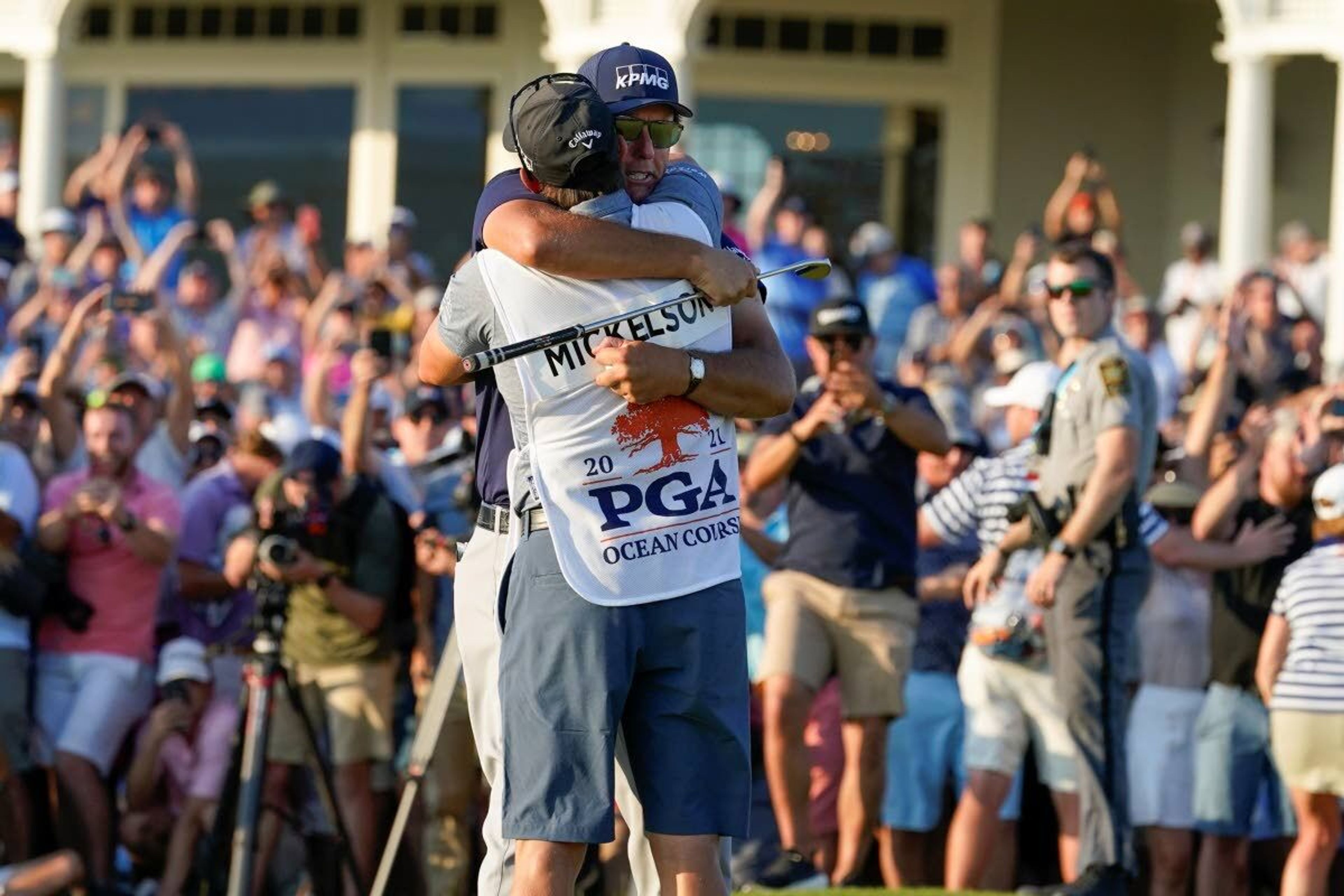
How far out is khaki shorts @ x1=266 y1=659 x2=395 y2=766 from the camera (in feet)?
29.1

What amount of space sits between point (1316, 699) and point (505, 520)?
4.04 m

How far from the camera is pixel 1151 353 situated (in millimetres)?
13117

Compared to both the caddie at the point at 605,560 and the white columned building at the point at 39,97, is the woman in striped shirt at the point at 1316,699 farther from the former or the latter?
the white columned building at the point at 39,97

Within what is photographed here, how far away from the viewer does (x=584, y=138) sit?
15.1ft

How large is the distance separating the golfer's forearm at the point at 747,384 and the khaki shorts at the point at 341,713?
14.0ft

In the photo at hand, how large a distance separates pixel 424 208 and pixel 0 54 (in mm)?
3806

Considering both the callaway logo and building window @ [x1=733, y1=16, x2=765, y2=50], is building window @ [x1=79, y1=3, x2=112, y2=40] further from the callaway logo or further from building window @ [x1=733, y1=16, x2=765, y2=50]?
the callaway logo

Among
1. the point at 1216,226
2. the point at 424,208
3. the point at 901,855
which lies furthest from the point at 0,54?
the point at 901,855

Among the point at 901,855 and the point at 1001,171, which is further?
the point at 1001,171

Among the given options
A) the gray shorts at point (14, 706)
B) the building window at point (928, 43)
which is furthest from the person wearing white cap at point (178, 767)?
the building window at point (928, 43)

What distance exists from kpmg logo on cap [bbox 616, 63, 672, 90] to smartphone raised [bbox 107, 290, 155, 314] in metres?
5.88

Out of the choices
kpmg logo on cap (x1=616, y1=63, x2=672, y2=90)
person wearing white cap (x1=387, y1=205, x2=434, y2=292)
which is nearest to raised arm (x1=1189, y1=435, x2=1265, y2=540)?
kpmg logo on cap (x1=616, y1=63, x2=672, y2=90)

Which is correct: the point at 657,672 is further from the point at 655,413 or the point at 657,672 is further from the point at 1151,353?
A: the point at 1151,353

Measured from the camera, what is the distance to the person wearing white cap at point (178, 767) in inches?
357
